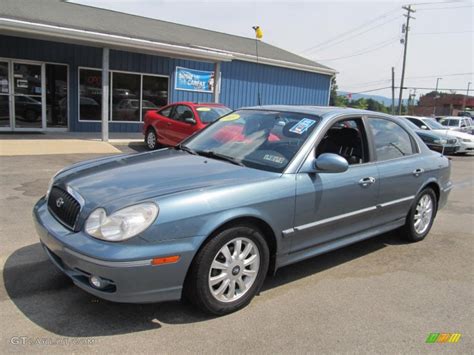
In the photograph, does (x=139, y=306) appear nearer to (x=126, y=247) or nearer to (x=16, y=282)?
(x=126, y=247)

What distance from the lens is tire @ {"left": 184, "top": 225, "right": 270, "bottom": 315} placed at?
295 cm

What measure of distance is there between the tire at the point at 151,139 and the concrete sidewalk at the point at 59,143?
37.8 inches

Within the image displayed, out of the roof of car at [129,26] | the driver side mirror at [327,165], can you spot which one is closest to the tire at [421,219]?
the driver side mirror at [327,165]

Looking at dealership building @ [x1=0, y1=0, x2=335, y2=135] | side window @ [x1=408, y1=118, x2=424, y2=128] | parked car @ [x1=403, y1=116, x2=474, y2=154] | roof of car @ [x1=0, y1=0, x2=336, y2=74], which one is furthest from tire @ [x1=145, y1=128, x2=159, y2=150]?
side window @ [x1=408, y1=118, x2=424, y2=128]

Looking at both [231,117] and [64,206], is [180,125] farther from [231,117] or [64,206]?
[64,206]

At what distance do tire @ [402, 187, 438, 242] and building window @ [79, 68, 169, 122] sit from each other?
41.5 ft

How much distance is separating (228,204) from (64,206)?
1.24 m

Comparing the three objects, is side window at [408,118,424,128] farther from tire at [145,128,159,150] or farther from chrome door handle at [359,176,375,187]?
chrome door handle at [359,176,375,187]

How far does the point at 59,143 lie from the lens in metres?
11.9

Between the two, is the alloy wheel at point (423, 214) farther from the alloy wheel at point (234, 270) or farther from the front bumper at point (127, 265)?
the front bumper at point (127, 265)

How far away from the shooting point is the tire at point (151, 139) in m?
11.9

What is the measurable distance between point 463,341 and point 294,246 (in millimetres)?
1392

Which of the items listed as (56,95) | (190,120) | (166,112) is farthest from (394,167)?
(56,95)

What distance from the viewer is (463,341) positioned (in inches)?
120
